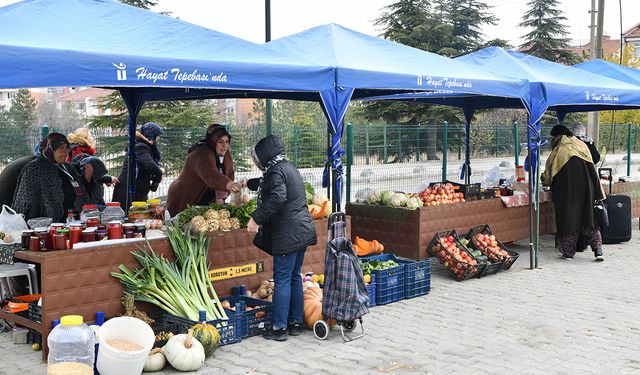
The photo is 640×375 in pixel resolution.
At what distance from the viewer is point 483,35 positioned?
38.3m

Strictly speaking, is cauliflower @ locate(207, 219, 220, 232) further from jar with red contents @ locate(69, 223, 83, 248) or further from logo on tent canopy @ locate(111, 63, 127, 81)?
logo on tent canopy @ locate(111, 63, 127, 81)

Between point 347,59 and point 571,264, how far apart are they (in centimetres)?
506

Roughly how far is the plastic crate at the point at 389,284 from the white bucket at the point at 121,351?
298cm

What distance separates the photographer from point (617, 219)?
12000 millimetres

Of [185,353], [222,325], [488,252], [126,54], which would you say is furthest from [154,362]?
[488,252]

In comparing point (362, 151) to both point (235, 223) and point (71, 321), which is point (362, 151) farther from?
point (71, 321)

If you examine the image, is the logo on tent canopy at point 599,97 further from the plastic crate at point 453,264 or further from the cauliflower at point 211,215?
the cauliflower at point 211,215

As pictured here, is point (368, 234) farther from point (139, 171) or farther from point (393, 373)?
point (393, 373)

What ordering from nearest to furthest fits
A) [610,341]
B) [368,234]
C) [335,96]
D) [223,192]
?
1. [610,341]
2. [335,96]
3. [223,192]
4. [368,234]

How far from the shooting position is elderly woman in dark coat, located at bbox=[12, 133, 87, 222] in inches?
274

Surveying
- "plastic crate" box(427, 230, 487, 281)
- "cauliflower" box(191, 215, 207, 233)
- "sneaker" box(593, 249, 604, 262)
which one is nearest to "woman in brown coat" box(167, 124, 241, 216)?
"cauliflower" box(191, 215, 207, 233)

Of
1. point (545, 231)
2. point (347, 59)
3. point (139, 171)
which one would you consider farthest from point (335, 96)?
point (545, 231)

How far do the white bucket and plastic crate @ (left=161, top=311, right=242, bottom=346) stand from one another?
1.91 feet

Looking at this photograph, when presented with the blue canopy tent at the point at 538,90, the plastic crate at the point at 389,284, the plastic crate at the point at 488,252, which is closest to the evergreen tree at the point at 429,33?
the blue canopy tent at the point at 538,90
